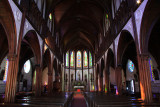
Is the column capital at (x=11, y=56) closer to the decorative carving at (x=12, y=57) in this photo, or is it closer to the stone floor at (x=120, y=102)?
the decorative carving at (x=12, y=57)

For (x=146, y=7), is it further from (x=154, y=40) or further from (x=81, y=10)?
(x=81, y=10)

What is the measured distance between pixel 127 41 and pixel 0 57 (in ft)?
48.7

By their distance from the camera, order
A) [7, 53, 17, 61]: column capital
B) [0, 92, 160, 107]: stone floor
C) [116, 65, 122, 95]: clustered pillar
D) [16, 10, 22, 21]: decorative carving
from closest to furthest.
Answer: [0, 92, 160, 107]: stone floor < [7, 53, 17, 61]: column capital < [16, 10, 22, 21]: decorative carving < [116, 65, 122, 95]: clustered pillar

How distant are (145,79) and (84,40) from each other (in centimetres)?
2770

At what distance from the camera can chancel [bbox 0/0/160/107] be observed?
853 centimetres

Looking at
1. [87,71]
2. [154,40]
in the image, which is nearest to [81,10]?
A: [154,40]

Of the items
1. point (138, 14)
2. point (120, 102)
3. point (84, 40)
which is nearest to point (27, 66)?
point (84, 40)

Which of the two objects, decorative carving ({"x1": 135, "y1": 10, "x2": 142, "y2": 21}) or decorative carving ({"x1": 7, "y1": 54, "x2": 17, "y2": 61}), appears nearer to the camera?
decorative carving ({"x1": 7, "y1": 54, "x2": 17, "y2": 61})

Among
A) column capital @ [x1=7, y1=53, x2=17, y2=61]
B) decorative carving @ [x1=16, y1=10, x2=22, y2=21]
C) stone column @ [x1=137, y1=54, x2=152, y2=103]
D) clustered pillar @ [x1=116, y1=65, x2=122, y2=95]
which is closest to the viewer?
stone column @ [x1=137, y1=54, x2=152, y2=103]

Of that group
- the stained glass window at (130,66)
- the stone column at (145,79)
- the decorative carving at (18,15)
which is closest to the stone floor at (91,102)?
the stone column at (145,79)

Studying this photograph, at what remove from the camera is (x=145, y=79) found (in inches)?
346

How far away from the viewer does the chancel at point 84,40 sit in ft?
28.0

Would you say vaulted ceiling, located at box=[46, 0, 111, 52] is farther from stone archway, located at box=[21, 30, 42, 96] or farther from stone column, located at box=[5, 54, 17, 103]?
stone column, located at box=[5, 54, 17, 103]

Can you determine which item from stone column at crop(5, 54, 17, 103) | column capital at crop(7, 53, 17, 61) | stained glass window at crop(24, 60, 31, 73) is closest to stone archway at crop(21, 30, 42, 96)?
column capital at crop(7, 53, 17, 61)
